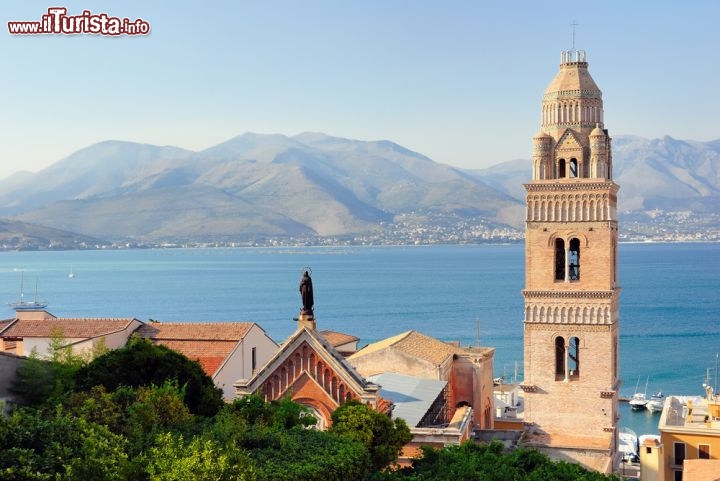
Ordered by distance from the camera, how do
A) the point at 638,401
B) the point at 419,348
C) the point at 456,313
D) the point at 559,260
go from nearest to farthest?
the point at 559,260, the point at 419,348, the point at 638,401, the point at 456,313

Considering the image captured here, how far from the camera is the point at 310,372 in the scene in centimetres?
2986

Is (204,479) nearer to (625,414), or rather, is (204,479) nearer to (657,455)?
(657,455)

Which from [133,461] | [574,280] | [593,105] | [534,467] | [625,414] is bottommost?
[625,414]

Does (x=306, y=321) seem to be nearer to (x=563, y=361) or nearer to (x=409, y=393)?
(x=409, y=393)

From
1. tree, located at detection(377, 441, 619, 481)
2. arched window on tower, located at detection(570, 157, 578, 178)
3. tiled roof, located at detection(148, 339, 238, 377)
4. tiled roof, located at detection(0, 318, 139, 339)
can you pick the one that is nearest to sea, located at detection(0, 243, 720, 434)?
arched window on tower, located at detection(570, 157, 578, 178)

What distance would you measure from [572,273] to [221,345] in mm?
15075

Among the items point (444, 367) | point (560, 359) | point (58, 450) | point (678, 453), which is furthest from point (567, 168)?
point (58, 450)

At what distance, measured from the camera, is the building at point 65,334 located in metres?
41.0

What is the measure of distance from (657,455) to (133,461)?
2602 centimetres

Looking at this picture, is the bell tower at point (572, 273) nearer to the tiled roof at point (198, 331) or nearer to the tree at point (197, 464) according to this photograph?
the tiled roof at point (198, 331)

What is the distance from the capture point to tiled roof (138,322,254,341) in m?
42.6

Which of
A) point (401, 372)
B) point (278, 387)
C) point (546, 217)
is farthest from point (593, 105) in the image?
point (278, 387)

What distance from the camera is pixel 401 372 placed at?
39.2m

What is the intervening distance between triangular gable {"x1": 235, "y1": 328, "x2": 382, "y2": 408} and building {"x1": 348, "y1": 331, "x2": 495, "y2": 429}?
819 centimetres
